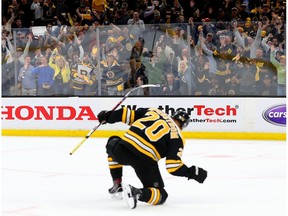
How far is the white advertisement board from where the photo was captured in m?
12.3

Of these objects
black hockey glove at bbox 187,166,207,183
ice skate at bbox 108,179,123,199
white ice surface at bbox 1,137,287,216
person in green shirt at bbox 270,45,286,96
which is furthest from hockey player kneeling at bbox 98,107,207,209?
person in green shirt at bbox 270,45,286,96

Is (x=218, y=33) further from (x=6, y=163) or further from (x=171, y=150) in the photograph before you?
(x=171, y=150)

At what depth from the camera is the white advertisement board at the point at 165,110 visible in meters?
12.3

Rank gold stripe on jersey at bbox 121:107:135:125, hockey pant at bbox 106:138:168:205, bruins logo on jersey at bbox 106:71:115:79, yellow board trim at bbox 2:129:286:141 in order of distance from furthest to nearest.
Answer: bruins logo on jersey at bbox 106:71:115:79 < yellow board trim at bbox 2:129:286:141 < gold stripe on jersey at bbox 121:107:135:125 < hockey pant at bbox 106:138:168:205

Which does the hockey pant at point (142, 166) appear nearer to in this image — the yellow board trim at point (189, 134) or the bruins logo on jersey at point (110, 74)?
the yellow board trim at point (189, 134)

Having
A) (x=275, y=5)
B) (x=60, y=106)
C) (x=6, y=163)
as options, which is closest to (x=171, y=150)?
(x=6, y=163)

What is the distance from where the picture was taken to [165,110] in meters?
12.7

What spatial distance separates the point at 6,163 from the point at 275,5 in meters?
7.32

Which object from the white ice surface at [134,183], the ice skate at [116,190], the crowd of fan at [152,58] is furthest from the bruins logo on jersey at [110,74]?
the ice skate at [116,190]

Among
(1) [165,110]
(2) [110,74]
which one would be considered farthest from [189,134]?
(2) [110,74]

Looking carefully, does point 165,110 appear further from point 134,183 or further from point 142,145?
point 142,145

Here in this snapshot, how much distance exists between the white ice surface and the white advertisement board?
93 centimetres

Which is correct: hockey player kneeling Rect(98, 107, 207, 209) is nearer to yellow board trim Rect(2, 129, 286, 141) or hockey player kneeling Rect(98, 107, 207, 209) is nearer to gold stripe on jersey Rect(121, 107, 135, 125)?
gold stripe on jersey Rect(121, 107, 135, 125)

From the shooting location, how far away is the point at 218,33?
41.2 ft
